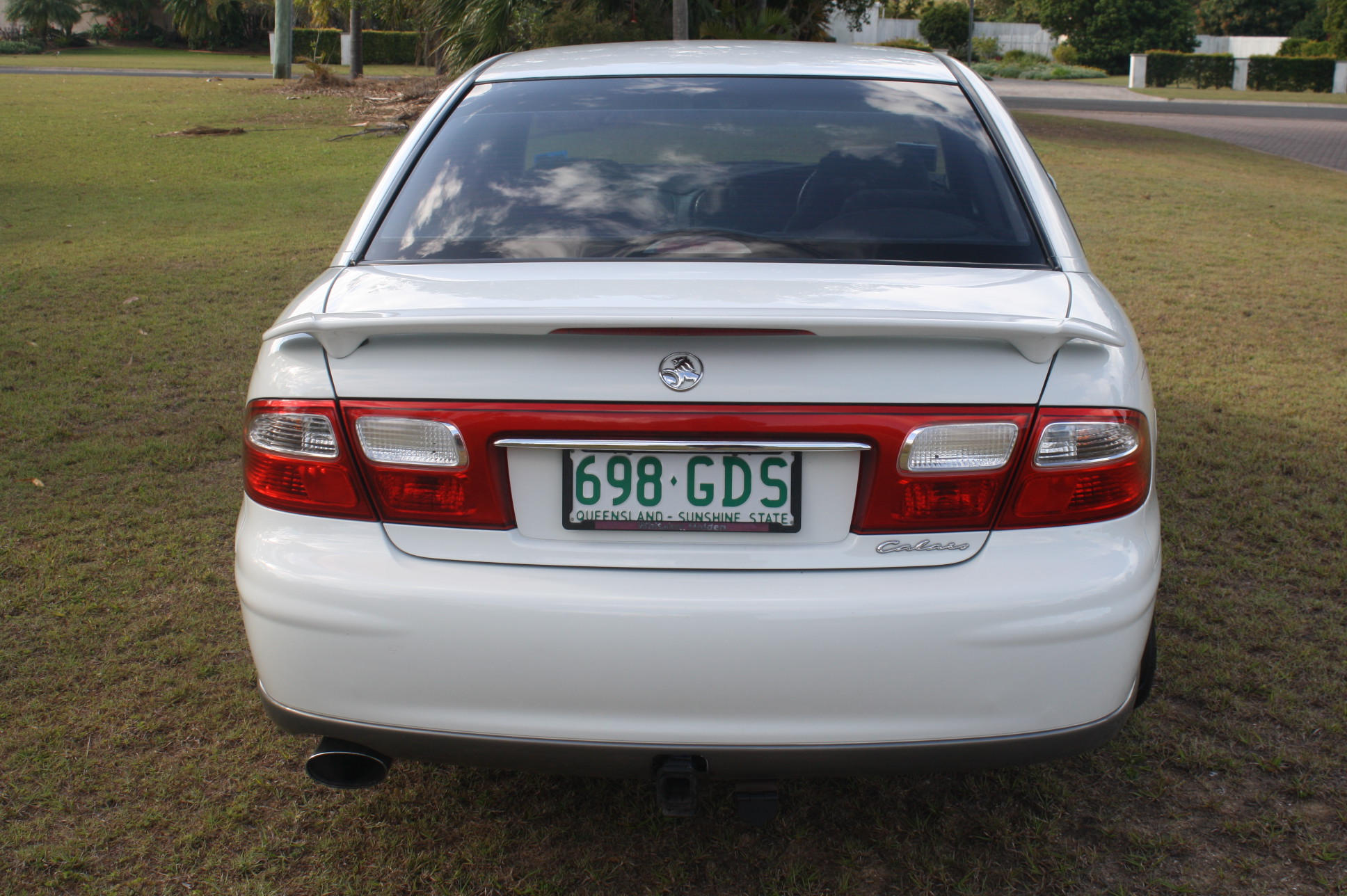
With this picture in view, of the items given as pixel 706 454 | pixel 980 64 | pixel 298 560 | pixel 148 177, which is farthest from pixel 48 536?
pixel 980 64

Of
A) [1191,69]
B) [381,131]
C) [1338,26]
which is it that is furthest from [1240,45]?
[381,131]

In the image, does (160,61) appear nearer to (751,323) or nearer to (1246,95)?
(1246,95)

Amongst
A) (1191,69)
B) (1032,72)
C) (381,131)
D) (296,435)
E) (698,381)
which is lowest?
(296,435)

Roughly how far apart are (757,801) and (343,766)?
0.74m

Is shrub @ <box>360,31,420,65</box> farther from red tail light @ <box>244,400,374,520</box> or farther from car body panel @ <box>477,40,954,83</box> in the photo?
red tail light @ <box>244,400,374,520</box>

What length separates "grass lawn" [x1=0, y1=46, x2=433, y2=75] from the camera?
34.4 metres

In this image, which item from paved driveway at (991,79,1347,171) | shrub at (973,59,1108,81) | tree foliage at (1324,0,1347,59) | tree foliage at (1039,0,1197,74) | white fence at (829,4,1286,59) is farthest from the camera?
white fence at (829,4,1286,59)

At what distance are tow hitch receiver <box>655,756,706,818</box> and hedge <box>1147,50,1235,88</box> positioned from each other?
46.2 metres

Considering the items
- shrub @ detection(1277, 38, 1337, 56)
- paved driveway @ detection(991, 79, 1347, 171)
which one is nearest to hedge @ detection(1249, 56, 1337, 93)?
shrub @ detection(1277, 38, 1337, 56)

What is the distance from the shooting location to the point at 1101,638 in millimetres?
1720

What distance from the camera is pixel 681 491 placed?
1.72 m

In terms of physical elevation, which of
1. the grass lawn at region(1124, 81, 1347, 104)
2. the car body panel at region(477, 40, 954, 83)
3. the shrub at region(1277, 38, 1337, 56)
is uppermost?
the shrub at region(1277, 38, 1337, 56)

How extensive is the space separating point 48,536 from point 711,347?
292 cm

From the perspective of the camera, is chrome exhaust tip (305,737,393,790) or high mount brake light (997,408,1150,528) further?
chrome exhaust tip (305,737,393,790)
